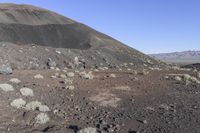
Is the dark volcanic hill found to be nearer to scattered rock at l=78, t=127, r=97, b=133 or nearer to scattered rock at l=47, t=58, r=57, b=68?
scattered rock at l=47, t=58, r=57, b=68

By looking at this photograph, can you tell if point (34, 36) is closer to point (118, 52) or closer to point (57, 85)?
point (118, 52)

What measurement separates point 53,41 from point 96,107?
269ft

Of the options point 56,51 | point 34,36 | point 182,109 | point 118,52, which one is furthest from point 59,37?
point 182,109

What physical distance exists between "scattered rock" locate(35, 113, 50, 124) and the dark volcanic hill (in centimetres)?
2999

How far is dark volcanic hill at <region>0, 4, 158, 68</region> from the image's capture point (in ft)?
191

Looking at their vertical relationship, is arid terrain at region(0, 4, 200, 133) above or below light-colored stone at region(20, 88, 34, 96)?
below

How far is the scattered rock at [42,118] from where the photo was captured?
19703mm

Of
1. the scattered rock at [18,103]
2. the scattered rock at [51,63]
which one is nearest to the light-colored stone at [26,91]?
the scattered rock at [18,103]

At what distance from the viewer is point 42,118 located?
1989 cm

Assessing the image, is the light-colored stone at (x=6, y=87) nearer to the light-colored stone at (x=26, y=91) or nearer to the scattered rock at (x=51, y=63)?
the light-colored stone at (x=26, y=91)

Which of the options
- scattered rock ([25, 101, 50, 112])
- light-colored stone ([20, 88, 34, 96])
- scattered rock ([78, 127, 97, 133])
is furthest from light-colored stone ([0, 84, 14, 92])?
scattered rock ([78, 127, 97, 133])

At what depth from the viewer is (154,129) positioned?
61.7 feet

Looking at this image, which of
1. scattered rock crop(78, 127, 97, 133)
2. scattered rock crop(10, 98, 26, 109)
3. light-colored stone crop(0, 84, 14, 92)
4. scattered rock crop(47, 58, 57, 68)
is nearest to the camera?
scattered rock crop(78, 127, 97, 133)

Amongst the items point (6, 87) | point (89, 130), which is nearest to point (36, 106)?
point (6, 87)
